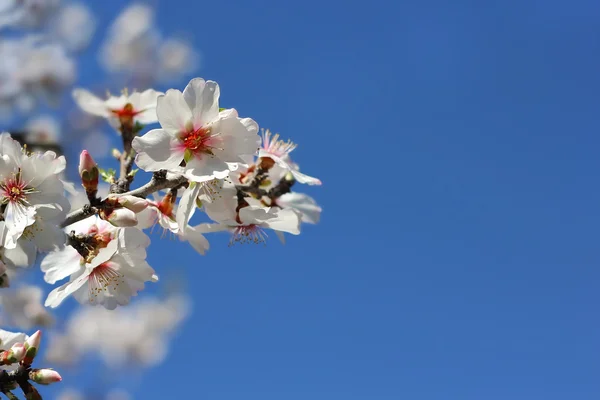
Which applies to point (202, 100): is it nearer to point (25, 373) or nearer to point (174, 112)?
point (174, 112)

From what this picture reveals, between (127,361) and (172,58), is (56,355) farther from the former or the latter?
(172,58)

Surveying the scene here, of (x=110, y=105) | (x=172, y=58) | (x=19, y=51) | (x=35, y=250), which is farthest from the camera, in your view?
(x=172, y=58)

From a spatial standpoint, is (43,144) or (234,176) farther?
(43,144)

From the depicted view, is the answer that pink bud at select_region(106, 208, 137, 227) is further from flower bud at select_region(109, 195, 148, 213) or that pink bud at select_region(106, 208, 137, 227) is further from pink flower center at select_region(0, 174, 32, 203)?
pink flower center at select_region(0, 174, 32, 203)

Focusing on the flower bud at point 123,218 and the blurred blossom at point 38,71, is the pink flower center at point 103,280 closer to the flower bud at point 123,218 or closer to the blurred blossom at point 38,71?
the flower bud at point 123,218

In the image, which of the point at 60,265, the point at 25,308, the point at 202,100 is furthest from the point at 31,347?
the point at 25,308

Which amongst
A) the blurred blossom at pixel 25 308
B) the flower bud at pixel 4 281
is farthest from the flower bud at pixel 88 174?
the blurred blossom at pixel 25 308

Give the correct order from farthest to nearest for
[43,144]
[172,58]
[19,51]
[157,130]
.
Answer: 1. [172,58]
2. [19,51]
3. [43,144]
4. [157,130]

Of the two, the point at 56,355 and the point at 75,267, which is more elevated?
the point at 56,355

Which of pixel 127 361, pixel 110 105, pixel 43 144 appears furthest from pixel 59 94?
pixel 110 105
